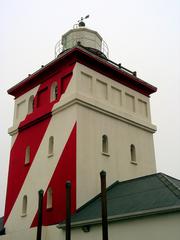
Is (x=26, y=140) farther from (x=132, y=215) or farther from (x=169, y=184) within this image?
(x=132, y=215)

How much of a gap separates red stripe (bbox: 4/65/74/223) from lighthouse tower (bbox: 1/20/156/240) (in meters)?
0.06

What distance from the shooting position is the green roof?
14650 mm

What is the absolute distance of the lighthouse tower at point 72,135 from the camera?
20.4m

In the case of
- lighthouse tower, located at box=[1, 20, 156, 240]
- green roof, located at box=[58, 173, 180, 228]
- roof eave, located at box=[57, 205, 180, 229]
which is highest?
lighthouse tower, located at box=[1, 20, 156, 240]

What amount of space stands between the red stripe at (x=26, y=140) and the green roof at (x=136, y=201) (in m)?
5.62

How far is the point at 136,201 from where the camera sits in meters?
16.2

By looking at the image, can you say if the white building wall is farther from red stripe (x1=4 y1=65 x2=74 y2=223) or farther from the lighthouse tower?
red stripe (x1=4 y1=65 x2=74 y2=223)

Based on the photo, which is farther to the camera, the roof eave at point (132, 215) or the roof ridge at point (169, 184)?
the roof ridge at point (169, 184)

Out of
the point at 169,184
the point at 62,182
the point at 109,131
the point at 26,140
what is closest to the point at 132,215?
the point at 169,184

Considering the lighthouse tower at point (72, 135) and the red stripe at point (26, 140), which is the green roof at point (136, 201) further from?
the red stripe at point (26, 140)

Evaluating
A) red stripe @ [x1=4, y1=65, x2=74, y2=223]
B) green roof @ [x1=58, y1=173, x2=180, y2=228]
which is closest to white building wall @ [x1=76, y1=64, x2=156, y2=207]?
green roof @ [x1=58, y1=173, x2=180, y2=228]

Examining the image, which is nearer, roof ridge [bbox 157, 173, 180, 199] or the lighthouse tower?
roof ridge [bbox 157, 173, 180, 199]

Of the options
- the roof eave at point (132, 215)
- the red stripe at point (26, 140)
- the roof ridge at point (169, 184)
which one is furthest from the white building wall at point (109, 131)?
the roof ridge at point (169, 184)

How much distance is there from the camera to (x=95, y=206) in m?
18.5
